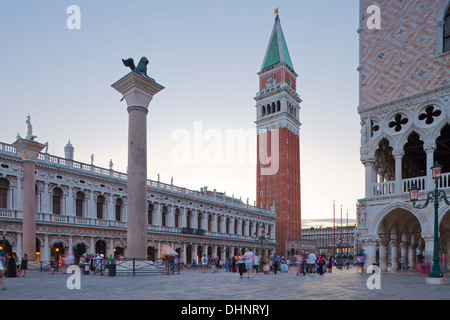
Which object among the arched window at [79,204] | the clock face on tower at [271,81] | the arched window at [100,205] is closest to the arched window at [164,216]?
the arched window at [100,205]

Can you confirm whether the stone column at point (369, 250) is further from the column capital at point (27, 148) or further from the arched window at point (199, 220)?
the arched window at point (199, 220)

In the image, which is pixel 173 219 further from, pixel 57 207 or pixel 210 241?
pixel 57 207

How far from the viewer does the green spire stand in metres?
84.9

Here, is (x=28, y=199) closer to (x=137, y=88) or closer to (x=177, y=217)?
(x=137, y=88)

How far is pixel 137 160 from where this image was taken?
18953 millimetres

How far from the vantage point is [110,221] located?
4081 cm

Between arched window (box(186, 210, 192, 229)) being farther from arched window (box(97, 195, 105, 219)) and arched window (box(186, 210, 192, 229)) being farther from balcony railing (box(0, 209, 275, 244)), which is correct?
arched window (box(97, 195, 105, 219))

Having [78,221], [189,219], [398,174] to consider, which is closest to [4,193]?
[78,221]

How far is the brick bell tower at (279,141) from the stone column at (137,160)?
2210 inches

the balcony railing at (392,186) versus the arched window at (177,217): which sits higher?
the balcony railing at (392,186)

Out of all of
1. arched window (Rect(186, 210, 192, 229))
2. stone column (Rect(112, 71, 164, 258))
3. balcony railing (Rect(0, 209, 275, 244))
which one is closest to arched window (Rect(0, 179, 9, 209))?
balcony railing (Rect(0, 209, 275, 244))

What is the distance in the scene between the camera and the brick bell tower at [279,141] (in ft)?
246

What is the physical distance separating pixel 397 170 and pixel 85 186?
28887mm
